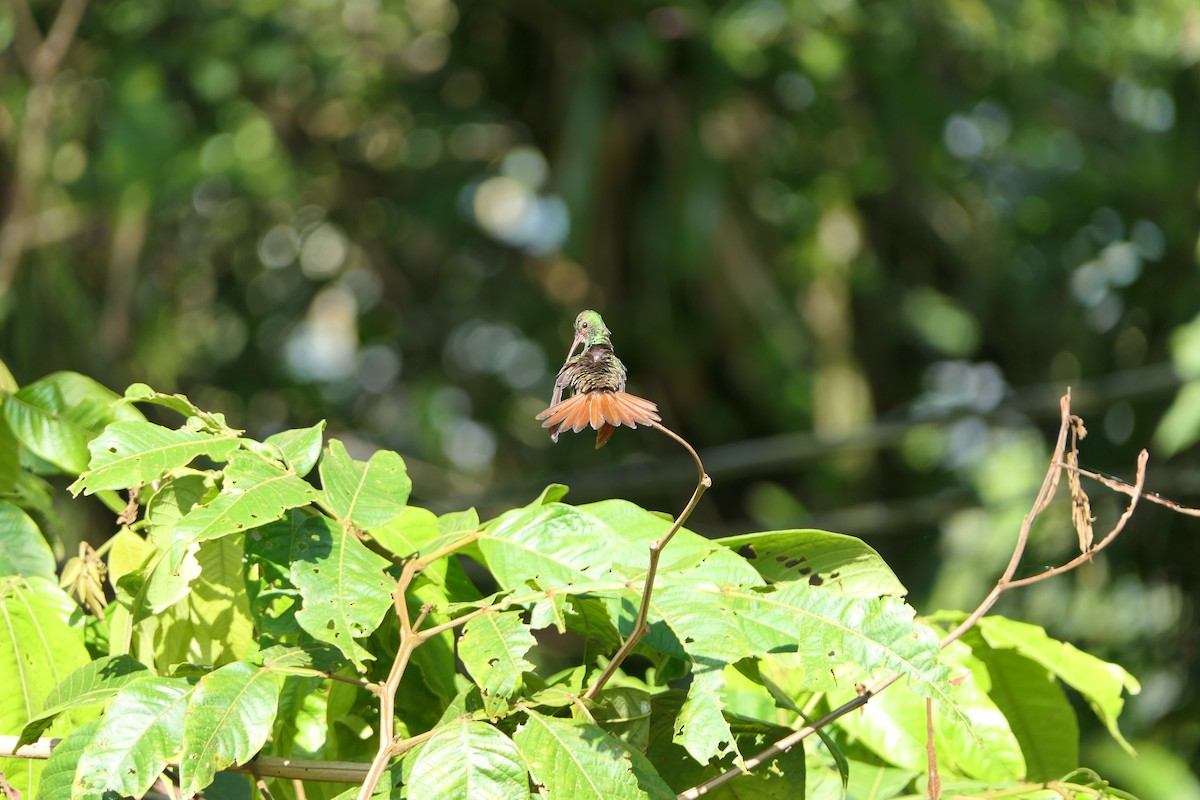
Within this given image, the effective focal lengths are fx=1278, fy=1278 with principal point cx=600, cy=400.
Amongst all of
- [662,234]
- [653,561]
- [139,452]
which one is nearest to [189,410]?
[139,452]

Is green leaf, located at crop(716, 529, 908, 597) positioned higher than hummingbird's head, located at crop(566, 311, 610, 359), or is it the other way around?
hummingbird's head, located at crop(566, 311, 610, 359)

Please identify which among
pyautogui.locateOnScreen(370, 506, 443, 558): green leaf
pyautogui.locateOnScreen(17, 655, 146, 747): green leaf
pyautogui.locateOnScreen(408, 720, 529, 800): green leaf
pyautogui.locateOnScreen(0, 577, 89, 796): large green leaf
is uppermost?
pyautogui.locateOnScreen(370, 506, 443, 558): green leaf

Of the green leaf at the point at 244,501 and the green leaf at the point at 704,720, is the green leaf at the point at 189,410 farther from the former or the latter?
the green leaf at the point at 704,720

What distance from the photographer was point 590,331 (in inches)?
22.5

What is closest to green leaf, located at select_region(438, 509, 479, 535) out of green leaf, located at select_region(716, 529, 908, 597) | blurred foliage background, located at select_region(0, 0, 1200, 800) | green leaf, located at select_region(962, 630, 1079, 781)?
green leaf, located at select_region(716, 529, 908, 597)

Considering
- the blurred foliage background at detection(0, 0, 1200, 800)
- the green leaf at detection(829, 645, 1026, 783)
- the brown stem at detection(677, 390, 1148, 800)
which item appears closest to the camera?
the brown stem at detection(677, 390, 1148, 800)

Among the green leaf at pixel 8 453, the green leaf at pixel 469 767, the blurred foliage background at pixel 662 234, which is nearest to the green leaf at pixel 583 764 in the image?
the green leaf at pixel 469 767

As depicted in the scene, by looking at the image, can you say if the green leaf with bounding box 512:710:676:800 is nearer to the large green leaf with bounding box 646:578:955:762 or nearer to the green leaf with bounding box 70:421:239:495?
the large green leaf with bounding box 646:578:955:762

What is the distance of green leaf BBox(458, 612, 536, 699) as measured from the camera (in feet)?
1.74

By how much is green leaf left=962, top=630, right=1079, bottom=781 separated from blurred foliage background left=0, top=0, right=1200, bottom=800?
6.19 ft

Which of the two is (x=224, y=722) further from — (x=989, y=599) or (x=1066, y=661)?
(x=1066, y=661)

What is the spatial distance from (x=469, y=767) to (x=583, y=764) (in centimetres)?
5

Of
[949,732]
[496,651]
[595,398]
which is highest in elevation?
[595,398]

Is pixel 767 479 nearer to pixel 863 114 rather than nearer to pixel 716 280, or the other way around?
pixel 716 280
